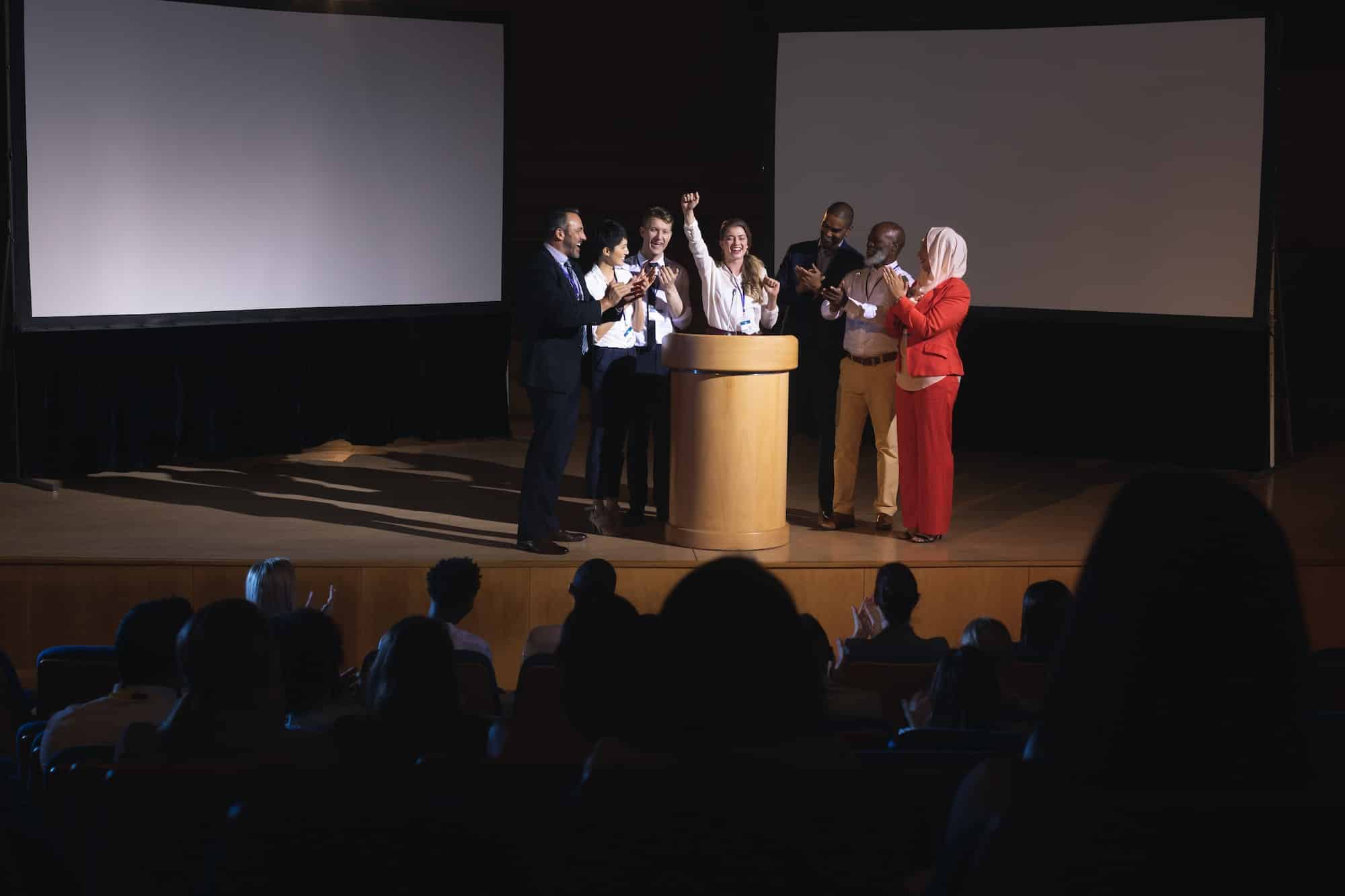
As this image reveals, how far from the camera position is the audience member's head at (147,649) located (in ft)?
8.57

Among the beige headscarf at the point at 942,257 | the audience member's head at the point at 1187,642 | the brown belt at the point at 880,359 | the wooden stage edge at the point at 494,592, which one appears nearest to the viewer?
the audience member's head at the point at 1187,642

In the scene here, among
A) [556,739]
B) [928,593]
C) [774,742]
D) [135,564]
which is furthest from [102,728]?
[928,593]

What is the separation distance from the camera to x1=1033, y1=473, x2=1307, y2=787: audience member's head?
97cm

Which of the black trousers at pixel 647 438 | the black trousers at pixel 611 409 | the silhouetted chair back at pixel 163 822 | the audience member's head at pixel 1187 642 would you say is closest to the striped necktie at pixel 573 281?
the black trousers at pixel 611 409

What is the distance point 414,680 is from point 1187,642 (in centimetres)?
148

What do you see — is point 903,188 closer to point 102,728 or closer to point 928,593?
point 928,593

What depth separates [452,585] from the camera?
11.3 feet

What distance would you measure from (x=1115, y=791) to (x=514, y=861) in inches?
22.5

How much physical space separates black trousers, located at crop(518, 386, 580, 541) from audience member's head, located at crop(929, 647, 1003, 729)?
102 inches

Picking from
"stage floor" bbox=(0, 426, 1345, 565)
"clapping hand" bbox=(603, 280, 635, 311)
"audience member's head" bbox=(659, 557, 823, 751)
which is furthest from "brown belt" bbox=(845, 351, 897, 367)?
"audience member's head" bbox=(659, 557, 823, 751)

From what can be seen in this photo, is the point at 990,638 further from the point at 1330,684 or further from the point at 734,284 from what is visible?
the point at 734,284

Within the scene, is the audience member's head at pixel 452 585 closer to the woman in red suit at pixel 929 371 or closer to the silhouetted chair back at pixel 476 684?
the silhouetted chair back at pixel 476 684

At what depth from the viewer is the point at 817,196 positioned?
7832mm

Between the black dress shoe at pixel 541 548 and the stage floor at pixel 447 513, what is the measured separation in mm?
66
